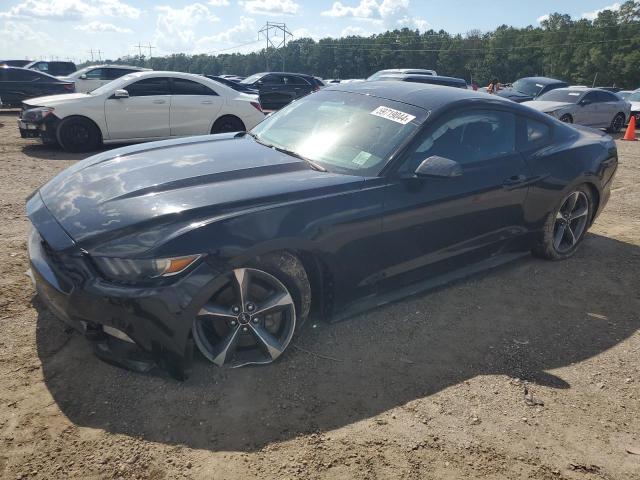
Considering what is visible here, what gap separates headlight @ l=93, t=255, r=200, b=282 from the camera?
2.41 m

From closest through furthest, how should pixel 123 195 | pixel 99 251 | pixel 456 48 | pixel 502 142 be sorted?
pixel 99 251 → pixel 123 195 → pixel 502 142 → pixel 456 48

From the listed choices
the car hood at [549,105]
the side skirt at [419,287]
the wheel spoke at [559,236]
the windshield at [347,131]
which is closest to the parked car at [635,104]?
the car hood at [549,105]

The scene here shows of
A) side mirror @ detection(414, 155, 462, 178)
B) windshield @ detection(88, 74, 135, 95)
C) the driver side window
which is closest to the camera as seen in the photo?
side mirror @ detection(414, 155, 462, 178)

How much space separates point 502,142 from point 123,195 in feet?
9.29

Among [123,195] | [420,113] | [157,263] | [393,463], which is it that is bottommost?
[393,463]

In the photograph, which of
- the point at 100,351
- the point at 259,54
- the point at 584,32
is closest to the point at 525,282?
the point at 100,351

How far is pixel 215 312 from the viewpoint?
2617 mm

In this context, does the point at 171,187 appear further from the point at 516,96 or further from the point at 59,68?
the point at 59,68

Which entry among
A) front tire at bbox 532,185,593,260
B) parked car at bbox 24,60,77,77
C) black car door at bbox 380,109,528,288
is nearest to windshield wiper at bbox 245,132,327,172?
black car door at bbox 380,109,528,288

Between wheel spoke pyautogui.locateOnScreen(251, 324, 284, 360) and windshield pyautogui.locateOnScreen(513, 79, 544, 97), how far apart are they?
653 inches

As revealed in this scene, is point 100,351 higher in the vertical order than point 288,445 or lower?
higher

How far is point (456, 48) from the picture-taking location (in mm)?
87125

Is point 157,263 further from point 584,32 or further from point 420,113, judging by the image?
point 584,32

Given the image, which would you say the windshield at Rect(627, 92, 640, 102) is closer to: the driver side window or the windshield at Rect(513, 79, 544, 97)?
the windshield at Rect(513, 79, 544, 97)
